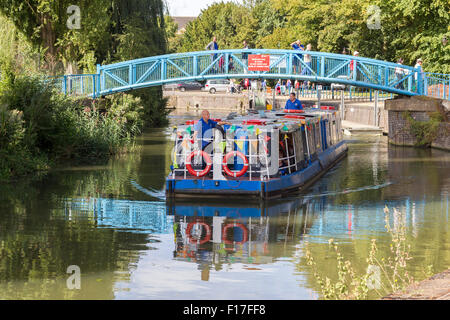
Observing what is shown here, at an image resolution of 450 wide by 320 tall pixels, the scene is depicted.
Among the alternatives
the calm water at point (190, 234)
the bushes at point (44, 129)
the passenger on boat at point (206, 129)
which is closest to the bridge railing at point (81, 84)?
the bushes at point (44, 129)

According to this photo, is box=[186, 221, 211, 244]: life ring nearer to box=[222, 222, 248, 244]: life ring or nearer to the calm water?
the calm water

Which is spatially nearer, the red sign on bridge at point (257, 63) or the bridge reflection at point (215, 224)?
the bridge reflection at point (215, 224)

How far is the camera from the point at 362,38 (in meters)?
49.1

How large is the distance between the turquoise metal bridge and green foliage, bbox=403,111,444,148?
84cm

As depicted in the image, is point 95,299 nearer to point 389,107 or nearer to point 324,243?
point 324,243

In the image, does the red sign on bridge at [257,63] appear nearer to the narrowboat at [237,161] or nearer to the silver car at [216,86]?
the narrowboat at [237,161]

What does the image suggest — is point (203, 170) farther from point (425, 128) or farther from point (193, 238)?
point (425, 128)

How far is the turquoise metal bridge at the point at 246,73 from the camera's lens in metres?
30.0

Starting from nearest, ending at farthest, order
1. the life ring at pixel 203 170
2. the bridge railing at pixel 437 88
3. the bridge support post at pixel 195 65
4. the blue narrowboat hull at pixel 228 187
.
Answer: the blue narrowboat hull at pixel 228 187
the life ring at pixel 203 170
the bridge railing at pixel 437 88
the bridge support post at pixel 195 65

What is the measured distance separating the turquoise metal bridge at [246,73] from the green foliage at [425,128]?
836 millimetres

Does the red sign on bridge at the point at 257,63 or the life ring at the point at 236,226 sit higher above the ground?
the red sign on bridge at the point at 257,63

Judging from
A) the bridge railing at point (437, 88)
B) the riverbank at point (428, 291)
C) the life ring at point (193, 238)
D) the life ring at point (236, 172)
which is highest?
the bridge railing at point (437, 88)

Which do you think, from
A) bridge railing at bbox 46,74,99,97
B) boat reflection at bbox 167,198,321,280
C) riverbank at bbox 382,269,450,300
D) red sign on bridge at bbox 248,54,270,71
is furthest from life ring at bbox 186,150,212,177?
red sign on bridge at bbox 248,54,270,71

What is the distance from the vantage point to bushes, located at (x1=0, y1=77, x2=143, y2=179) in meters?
21.4
